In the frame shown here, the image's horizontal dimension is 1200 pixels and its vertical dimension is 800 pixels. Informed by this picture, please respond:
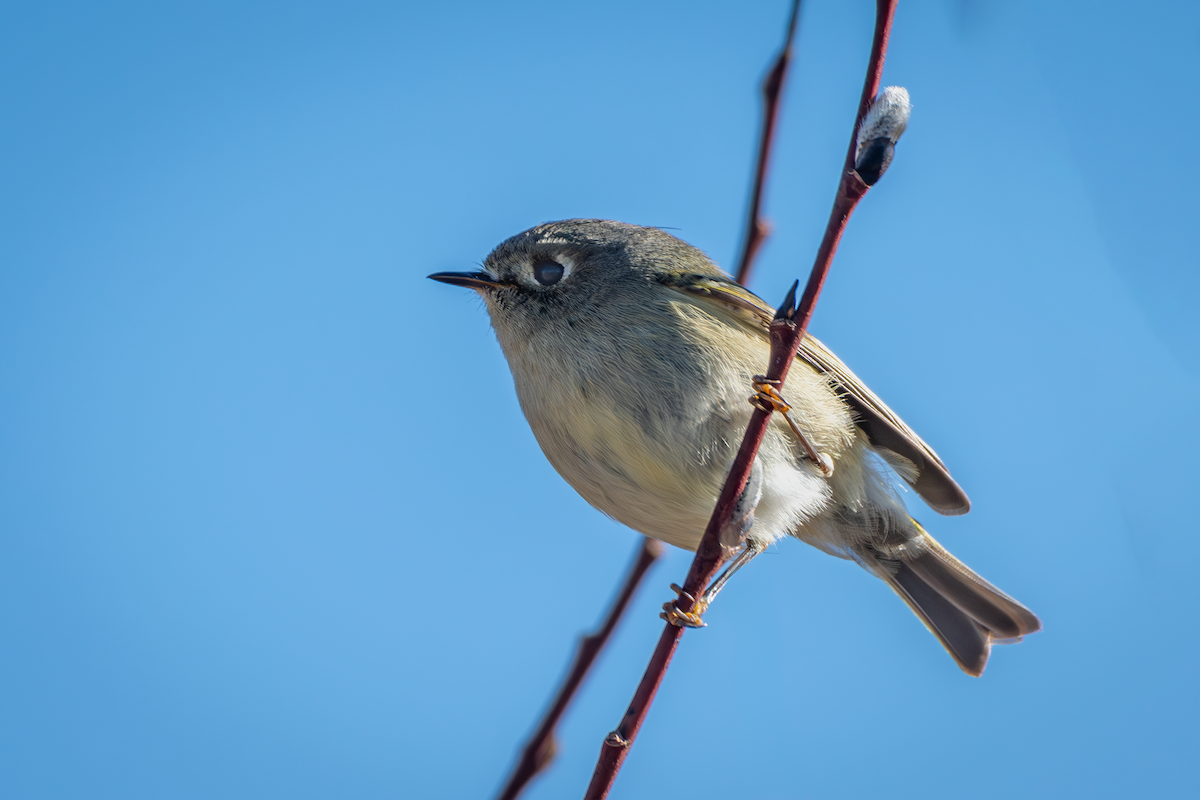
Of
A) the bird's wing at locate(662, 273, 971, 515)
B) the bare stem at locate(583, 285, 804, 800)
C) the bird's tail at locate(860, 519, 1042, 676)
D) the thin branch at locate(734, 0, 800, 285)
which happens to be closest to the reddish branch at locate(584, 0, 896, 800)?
the bare stem at locate(583, 285, 804, 800)

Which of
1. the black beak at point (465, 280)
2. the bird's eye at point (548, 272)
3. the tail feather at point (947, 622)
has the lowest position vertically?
the tail feather at point (947, 622)

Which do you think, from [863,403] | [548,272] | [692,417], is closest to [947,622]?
[863,403]

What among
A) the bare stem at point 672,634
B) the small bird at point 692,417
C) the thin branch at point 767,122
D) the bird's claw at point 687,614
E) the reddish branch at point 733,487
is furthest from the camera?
the small bird at point 692,417

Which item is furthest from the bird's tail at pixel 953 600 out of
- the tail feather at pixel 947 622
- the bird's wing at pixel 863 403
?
the bird's wing at pixel 863 403

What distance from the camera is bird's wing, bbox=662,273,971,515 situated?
2.24 meters

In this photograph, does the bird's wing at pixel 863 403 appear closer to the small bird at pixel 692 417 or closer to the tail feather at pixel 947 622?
the small bird at pixel 692 417

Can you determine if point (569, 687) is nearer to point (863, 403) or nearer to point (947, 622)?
point (863, 403)

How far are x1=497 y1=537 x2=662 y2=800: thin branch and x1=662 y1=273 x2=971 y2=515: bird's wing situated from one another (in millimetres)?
675

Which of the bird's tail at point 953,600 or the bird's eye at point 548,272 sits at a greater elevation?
the bird's eye at point 548,272

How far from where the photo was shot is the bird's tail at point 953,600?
2486mm

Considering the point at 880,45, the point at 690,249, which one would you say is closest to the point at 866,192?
the point at 880,45

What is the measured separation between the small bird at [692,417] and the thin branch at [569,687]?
0.96ft

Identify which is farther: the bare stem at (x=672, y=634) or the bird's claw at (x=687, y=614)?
the bird's claw at (x=687, y=614)

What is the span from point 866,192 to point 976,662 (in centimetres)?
180
